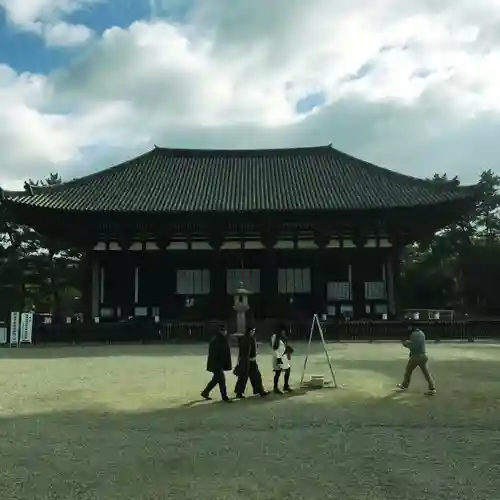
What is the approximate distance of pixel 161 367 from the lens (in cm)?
A: 1508

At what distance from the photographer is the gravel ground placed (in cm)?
534

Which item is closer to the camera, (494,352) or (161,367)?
(161,367)

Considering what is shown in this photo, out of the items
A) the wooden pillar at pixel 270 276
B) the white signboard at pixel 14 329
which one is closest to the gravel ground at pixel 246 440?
the white signboard at pixel 14 329

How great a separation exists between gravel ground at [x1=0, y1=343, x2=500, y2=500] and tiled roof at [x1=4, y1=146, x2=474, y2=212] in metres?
15.4

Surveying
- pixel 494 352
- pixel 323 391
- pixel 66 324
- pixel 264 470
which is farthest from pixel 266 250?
pixel 264 470

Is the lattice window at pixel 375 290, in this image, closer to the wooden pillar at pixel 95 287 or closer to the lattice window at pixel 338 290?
the lattice window at pixel 338 290

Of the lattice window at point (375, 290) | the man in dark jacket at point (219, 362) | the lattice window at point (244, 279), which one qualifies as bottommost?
the man in dark jacket at point (219, 362)

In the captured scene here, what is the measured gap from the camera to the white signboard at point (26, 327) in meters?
23.6

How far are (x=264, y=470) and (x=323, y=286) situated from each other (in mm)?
23470

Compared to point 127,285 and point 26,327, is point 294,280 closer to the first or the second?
point 127,285

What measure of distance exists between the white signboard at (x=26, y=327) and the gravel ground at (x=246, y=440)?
36.0ft

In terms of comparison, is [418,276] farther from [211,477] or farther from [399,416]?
[211,477]

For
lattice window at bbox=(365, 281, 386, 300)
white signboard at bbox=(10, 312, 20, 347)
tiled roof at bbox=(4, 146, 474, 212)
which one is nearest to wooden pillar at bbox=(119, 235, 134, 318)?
tiled roof at bbox=(4, 146, 474, 212)

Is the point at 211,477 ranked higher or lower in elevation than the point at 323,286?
lower
